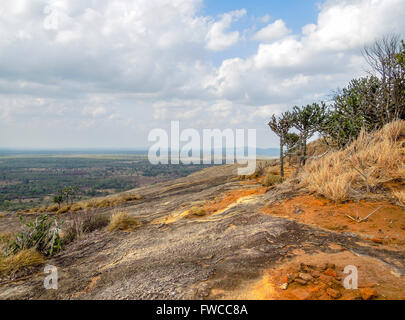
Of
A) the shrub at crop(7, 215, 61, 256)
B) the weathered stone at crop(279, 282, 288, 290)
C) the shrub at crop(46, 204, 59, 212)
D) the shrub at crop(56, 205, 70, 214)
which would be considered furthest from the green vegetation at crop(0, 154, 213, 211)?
the weathered stone at crop(279, 282, 288, 290)

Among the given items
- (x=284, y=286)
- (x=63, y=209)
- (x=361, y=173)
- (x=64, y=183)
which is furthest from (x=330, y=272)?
(x=64, y=183)

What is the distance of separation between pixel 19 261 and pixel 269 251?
4848 mm

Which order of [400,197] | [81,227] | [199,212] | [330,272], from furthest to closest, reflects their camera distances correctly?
1. [199,212]
2. [81,227]
3. [400,197]
4. [330,272]

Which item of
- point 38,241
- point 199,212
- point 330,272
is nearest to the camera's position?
point 330,272

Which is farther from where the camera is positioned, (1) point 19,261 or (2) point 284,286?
(1) point 19,261

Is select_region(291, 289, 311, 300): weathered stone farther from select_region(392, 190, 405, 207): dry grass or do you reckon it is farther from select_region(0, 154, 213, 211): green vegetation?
select_region(0, 154, 213, 211): green vegetation

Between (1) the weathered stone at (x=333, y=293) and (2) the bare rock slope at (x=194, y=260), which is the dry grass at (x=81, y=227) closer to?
(2) the bare rock slope at (x=194, y=260)

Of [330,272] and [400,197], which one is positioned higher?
[400,197]

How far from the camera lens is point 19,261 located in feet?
15.6

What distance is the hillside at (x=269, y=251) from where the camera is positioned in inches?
110

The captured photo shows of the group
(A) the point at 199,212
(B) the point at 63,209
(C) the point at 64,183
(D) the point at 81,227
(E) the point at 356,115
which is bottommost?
(C) the point at 64,183

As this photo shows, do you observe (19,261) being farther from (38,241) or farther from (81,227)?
(81,227)
